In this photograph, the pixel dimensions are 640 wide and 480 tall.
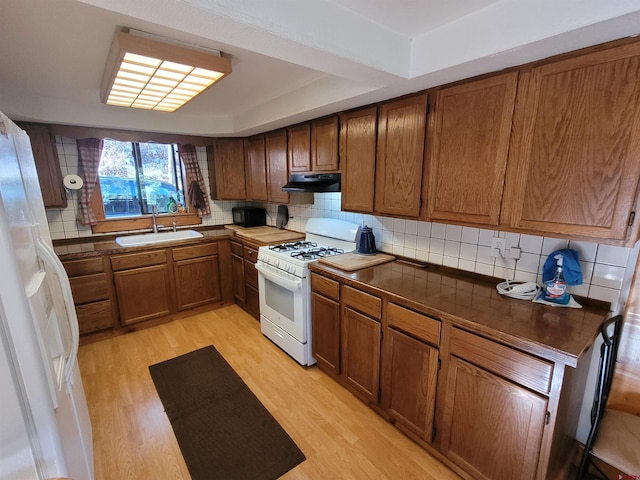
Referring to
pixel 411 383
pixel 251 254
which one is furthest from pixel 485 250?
pixel 251 254

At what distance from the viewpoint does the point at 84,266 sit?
9.16 feet

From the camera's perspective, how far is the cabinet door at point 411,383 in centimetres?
164

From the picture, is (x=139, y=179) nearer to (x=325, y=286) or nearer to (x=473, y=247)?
(x=325, y=286)

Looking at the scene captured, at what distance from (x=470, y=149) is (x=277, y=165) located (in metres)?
1.98

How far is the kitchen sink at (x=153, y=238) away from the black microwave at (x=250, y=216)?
22.0 inches

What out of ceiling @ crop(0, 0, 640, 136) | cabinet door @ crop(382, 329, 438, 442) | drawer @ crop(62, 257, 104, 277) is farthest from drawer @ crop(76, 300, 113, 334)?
cabinet door @ crop(382, 329, 438, 442)

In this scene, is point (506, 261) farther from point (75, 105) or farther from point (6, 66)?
point (75, 105)

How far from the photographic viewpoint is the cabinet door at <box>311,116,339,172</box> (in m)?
2.40

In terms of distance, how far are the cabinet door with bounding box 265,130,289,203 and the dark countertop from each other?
4.21 ft

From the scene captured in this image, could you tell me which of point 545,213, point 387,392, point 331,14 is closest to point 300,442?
point 387,392

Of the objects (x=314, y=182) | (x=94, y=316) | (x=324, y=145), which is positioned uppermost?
(x=324, y=145)

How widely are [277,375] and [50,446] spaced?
163cm

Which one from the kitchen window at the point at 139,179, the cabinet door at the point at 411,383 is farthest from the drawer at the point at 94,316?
the cabinet door at the point at 411,383

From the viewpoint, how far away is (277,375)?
2441mm
